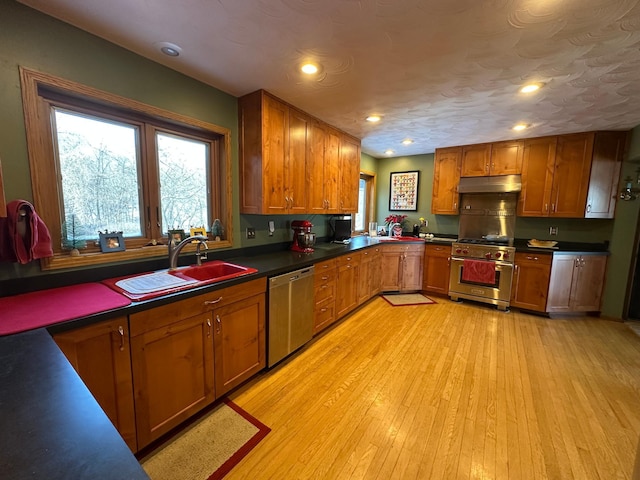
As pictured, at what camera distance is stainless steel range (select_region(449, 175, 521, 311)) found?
3.70 m

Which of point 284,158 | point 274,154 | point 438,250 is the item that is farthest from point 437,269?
point 274,154

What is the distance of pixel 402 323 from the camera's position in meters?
3.28

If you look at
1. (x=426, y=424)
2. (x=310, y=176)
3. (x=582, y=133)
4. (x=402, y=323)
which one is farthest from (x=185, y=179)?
(x=582, y=133)

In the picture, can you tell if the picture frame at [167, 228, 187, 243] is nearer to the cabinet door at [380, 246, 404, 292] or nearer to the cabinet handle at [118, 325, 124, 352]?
the cabinet handle at [118, 325, 124, 352]

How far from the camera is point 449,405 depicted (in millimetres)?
1946

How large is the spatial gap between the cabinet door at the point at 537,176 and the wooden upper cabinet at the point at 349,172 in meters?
2.40

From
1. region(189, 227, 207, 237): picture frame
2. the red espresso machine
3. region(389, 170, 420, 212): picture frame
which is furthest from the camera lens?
region(389, 170, 420, 212): picture frame

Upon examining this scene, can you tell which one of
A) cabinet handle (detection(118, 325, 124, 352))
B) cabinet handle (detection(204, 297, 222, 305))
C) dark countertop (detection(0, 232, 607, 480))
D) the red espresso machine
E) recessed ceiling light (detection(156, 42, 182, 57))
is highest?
recessed ceiling light (detection(156, 42, 182, 57))

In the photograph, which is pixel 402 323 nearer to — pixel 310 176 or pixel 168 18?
pixel 310 176

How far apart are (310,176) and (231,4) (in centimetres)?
181

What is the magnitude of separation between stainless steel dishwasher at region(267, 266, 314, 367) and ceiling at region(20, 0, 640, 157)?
1688mm

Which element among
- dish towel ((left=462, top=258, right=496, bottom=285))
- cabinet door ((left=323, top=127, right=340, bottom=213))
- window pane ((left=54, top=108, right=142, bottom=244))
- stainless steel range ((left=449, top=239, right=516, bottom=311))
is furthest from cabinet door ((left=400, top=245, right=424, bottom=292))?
window pane ((left=54, top=108, right=142, bottom=244))

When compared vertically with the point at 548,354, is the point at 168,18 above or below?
above

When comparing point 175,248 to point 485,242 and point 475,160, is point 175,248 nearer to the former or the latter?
point 485,242
